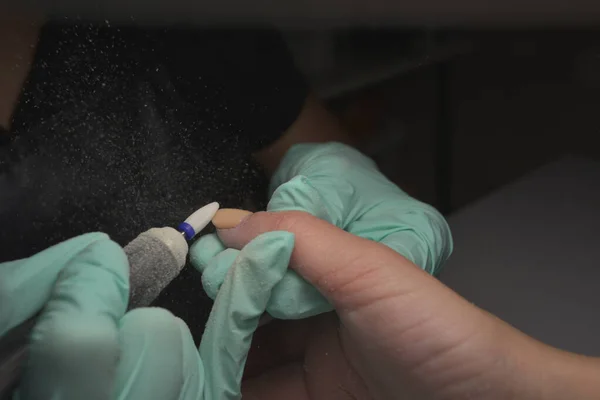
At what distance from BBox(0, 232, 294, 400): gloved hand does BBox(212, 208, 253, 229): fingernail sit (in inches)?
2.8

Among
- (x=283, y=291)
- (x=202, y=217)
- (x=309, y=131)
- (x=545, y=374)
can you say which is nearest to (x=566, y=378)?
(x=545, y=374)

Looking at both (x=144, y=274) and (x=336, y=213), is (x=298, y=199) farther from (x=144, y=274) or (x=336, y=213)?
(x=144, y=274)

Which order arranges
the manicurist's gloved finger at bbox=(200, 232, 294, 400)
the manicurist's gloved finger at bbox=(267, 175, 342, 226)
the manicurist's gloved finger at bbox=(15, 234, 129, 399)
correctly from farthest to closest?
the manicurist's gloved finger at bbox=(267, 175, 342, 226), the manicurist's gloved finger at bbox=(200, 232, 294, 400), the manicurist's gloved finger at bbox=(15, 234, 129, 399)

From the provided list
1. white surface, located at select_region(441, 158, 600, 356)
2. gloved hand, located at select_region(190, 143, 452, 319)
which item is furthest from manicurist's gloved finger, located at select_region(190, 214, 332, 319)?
white surface, located at select_region(441, 158, 600, 356)

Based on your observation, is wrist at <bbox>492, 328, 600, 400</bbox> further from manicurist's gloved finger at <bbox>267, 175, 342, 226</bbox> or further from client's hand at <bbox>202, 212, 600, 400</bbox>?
manicurist's gloved finger at <bbox>267, 175, 342, 226</bbox>

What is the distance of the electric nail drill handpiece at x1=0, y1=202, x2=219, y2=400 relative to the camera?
38cm

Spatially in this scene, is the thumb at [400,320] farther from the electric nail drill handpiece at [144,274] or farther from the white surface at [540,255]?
the white surface at [540,255]

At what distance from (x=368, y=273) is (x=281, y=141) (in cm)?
34

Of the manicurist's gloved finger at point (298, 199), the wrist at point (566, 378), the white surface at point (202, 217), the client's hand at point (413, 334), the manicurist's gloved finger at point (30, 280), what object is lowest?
the wrist at point (566, 378)

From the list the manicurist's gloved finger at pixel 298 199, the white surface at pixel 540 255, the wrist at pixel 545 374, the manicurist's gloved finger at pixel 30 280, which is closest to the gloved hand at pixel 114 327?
the manicurist's gloved finger at pixel 30 280

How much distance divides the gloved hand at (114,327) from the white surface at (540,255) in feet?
1.46

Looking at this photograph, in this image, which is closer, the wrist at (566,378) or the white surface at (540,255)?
the wrist at (566,378)

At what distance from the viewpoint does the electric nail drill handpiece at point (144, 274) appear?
377 mm

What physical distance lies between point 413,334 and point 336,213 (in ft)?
0.73
